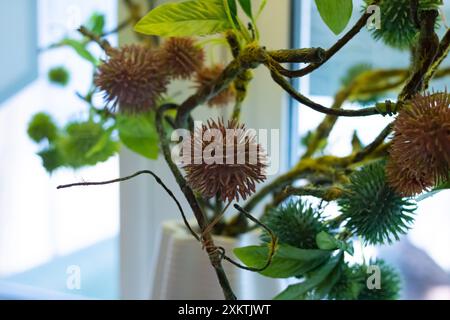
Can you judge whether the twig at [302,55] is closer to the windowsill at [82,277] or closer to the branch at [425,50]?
the branch at [425,50]

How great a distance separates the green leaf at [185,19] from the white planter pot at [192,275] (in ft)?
0.53

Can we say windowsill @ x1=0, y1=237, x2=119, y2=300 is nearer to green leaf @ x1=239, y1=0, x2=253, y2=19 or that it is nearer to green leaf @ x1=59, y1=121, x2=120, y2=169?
green leaf @ x1=59, y1=121, x2=120, y2=169

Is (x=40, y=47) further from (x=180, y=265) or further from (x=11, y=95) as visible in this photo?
(x=180, y=265)

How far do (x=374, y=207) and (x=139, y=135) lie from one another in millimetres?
195

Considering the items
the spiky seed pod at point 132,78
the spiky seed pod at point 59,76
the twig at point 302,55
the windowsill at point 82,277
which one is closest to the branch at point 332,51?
the twig at point 302,55

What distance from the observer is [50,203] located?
0.55m

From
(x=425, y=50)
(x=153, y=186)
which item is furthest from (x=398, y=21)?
(x=153, y=186)

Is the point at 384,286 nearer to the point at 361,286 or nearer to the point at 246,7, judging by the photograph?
the point at 361,286

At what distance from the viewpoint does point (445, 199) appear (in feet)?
1.46

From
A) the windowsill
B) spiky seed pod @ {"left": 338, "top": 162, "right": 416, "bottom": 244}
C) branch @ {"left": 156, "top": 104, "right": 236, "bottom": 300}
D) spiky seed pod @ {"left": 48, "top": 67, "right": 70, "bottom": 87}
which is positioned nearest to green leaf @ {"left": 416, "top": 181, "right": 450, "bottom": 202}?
spiky seed pod @ {"left": 338, "top": 162, "right": 416, "bottom": 244}

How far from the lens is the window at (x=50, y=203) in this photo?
503 mm

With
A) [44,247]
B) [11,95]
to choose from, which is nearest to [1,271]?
[44,247]

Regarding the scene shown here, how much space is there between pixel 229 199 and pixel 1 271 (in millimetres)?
385

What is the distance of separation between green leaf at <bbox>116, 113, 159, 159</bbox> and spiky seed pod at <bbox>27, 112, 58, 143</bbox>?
0.12 m
